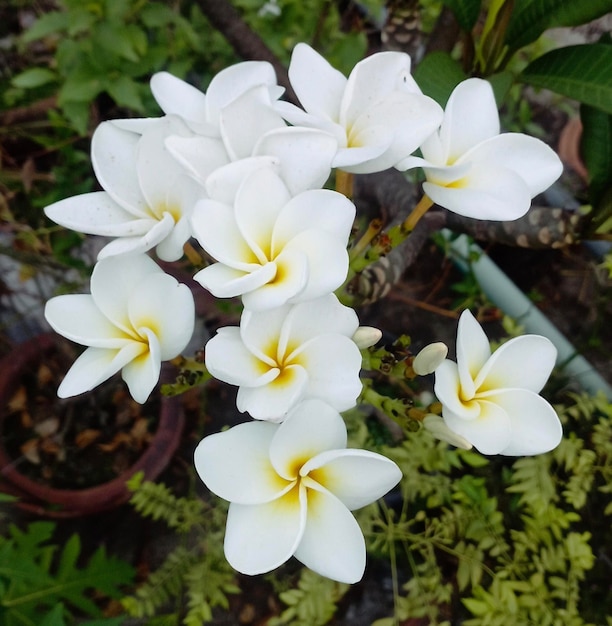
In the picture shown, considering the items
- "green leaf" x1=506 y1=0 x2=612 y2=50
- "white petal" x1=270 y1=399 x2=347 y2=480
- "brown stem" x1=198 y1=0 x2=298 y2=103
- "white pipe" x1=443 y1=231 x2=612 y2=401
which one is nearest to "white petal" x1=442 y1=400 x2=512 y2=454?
"white petal" x1=270 y1=399 x2=347 y2=480

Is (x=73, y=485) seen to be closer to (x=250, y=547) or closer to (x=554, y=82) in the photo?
(x=250, y=547)

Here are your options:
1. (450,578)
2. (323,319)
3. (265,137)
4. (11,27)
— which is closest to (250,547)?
(323,319)

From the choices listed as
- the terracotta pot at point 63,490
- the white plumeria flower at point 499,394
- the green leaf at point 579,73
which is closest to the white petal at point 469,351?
the white plumeria flower at point 499,394

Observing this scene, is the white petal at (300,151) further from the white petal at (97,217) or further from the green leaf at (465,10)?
the green leaf at (465,10)

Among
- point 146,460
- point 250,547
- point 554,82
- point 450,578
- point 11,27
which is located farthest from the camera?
point 11,27

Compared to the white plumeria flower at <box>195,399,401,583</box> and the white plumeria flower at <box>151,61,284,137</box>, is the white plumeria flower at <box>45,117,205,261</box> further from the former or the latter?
the white plumeria flower at <box>195,399,401,583</box>
